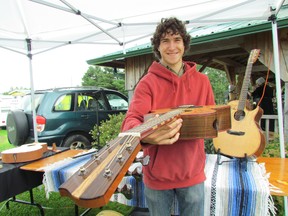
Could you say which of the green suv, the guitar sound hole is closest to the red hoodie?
the guitar sound hole

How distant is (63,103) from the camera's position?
5.21 metres

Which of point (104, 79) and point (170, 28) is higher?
point (104, 79)

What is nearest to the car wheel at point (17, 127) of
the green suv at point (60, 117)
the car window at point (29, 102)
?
the green suv at point (60, 117)

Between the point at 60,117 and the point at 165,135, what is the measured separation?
14.6 feet

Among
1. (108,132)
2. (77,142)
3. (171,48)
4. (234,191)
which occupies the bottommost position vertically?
(77,142)

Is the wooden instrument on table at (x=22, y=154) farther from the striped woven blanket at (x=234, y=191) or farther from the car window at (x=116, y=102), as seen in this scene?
the car window at (x=116, y=102)

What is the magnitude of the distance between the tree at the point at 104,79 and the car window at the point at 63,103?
1322 centimetres

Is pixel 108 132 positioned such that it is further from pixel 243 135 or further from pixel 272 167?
pixel 272 167

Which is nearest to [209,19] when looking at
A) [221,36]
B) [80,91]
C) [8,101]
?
[221,36]

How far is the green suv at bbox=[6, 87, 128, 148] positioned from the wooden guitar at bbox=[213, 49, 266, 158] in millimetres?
2675

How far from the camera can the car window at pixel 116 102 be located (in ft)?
20.4

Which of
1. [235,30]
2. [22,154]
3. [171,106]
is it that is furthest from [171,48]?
[235,30]

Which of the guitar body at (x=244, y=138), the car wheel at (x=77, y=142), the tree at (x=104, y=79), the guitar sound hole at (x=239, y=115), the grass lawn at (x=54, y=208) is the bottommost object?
the grass lawn at (x=54, y=208)

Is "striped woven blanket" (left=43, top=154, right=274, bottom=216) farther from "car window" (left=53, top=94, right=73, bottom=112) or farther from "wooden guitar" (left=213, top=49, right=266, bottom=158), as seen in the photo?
"car window" (left=53, top=94, right=73, bottom=112)
